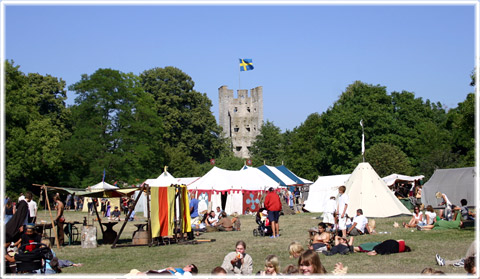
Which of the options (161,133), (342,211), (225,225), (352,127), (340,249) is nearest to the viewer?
(340,249)

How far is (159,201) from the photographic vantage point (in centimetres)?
1622

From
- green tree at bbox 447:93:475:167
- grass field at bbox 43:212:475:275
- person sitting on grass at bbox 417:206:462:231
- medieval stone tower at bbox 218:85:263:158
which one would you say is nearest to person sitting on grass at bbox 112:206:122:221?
grass field at bbox 43:212:475:275

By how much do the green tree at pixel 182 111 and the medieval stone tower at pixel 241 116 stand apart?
27.1 m

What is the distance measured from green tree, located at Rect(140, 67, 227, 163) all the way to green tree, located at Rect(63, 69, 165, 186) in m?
15.2

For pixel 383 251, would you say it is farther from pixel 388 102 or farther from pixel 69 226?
pixel 388 102

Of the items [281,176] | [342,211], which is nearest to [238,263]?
[342,211]

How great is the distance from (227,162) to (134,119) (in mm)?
22850

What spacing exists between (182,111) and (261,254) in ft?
173

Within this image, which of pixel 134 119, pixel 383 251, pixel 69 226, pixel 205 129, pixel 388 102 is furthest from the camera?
pixel 205 129

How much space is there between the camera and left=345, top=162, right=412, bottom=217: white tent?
2458 cm

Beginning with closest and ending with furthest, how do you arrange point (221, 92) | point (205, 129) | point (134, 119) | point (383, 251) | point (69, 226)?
point (383, 251), point (69, 226), point (134, 119), point (205, 129), point (221, 92)

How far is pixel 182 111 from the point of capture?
65.8 metres

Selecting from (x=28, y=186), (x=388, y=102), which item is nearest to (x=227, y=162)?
(x=388, y=102)

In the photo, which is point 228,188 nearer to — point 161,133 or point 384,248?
point 384,248
